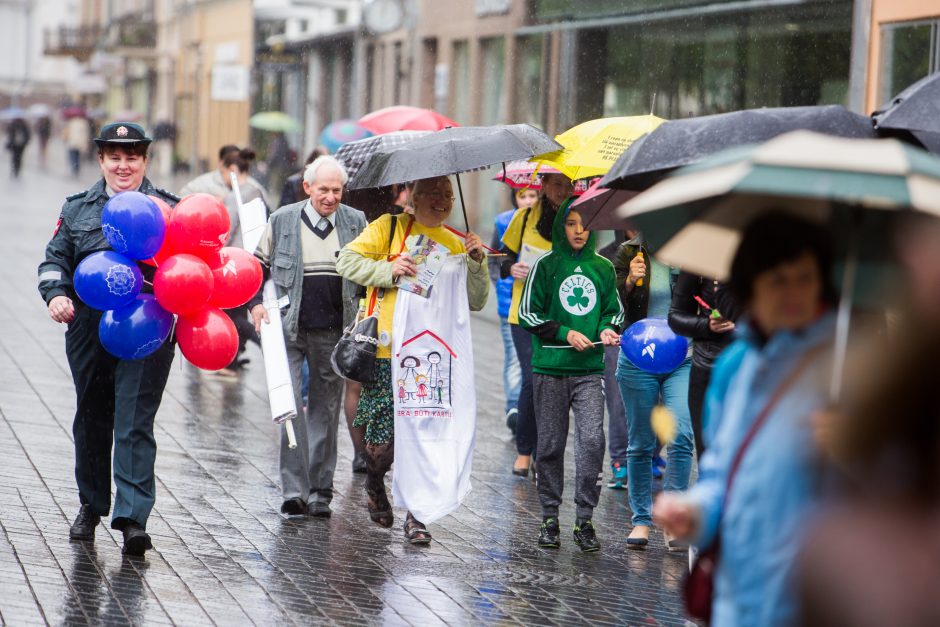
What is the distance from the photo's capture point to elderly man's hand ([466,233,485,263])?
7.84m

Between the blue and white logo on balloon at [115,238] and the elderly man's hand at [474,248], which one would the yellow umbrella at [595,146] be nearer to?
the elderly man's hand at [474,248]

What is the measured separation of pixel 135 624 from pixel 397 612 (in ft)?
3.58

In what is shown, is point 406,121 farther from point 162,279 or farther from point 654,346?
point 162,279

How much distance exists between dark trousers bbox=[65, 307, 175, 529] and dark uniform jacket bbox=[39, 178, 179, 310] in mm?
198

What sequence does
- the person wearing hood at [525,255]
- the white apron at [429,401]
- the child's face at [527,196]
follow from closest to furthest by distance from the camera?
the white apron at [429,401]
the person wearing hood at [525,255]
the child's face at [527,196]

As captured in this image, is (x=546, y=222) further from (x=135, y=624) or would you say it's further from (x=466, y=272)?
(x=135, y=624)

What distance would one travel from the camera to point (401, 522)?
8.21m

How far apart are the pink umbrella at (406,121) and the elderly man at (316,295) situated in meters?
2.92

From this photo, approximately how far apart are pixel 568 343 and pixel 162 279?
2138 millimetres

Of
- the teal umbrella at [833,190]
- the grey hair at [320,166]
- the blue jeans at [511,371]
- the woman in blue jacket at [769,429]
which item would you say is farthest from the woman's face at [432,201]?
the woman in blue jacket at [769,429]

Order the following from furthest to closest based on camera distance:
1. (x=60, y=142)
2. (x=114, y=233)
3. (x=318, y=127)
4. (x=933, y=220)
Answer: (x=60, y=142) → (x=318, y=127) → (x=114, y=233) → (x=933, y=220)

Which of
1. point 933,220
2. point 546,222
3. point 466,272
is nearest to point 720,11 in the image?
point 546,222

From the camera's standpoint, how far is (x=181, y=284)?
22.2ft

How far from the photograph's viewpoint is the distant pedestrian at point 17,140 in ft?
157
